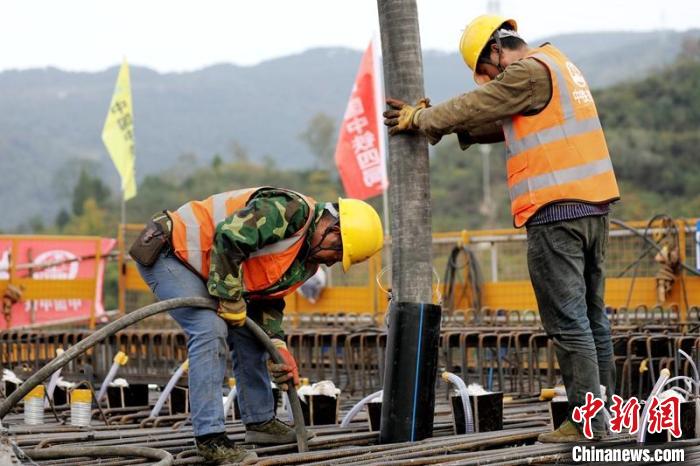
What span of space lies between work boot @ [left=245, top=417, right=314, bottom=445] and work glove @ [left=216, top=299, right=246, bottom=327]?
0.78 metres

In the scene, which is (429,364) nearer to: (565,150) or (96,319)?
(565,150)

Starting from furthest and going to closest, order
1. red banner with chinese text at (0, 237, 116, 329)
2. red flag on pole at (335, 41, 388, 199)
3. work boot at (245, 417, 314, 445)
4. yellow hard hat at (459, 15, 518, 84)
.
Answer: red flag on pole at (335, 41, 388, 199) < red banner with chinese text at (0, 237, 116, 329) < work boot at (245, 417, 314, 445) < yellow hard hat at (459, 15, 518, 84)

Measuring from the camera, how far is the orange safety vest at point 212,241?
222 inches

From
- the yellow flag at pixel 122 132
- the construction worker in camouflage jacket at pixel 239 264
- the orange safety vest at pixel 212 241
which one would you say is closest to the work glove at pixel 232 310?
the construction worker in camouflage jacket at pixel 239 264

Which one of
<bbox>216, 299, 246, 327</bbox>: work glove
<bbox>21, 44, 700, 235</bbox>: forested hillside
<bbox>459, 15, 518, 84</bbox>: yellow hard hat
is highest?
<bbox>21, 44, 700, 235</bbox>: forested hillside

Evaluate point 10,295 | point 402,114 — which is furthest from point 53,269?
point 402,114

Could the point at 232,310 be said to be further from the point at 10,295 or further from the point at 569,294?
the point at 10,295

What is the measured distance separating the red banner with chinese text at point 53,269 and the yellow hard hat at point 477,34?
1014 centimetres

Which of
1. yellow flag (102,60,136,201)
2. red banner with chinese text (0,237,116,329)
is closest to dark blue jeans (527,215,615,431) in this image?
red banner with chinese text (0,237,116,329)

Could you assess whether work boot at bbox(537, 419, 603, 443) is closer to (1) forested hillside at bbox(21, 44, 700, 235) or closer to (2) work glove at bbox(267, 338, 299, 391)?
(2) work glove at bbox(267, 338, 299, 391)

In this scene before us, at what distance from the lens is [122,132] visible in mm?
19156

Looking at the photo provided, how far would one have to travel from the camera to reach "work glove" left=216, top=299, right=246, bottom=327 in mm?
5465

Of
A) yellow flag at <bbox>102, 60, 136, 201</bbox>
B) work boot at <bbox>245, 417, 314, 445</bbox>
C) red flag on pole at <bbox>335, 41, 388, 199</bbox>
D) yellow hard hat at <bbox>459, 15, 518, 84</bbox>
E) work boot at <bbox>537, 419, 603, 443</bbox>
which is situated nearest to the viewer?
work boot at <bbox>537, 419, 603, 443</bbox>

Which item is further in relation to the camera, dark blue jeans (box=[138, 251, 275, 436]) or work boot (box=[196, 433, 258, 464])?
dark blue jeans (box=[138, 251, 275, 436])
